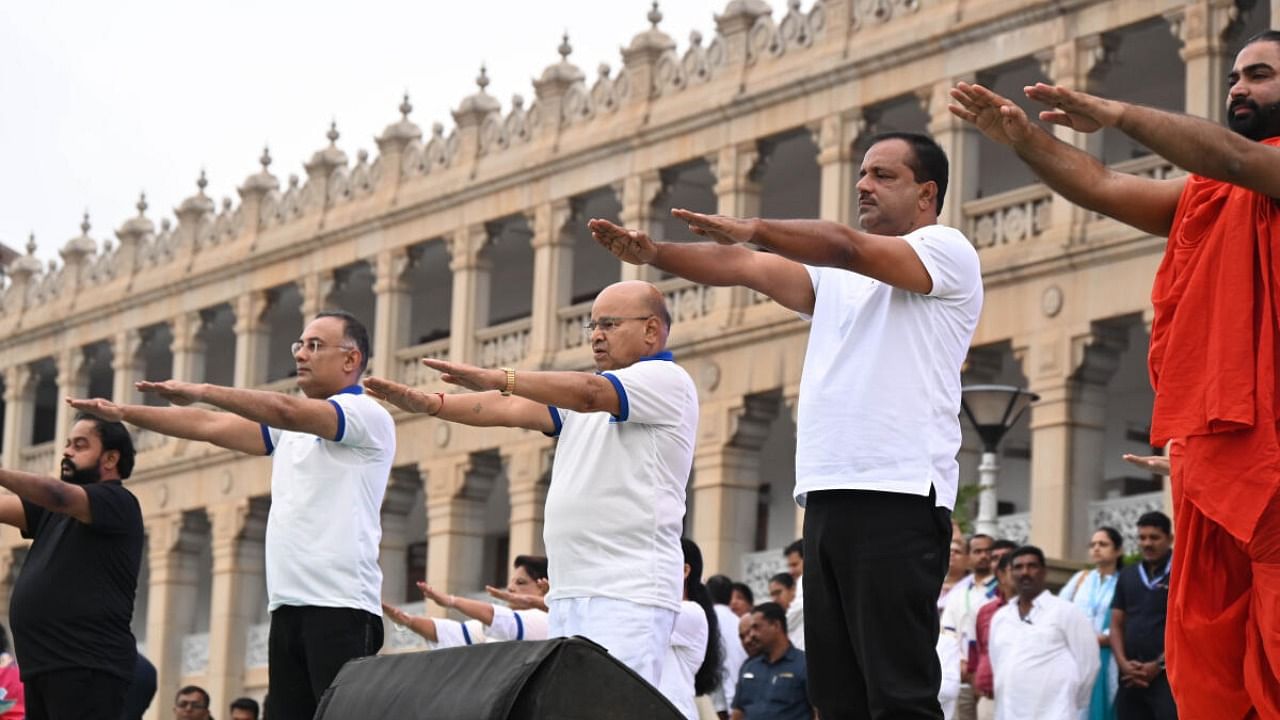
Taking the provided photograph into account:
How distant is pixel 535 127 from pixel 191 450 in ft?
32.1

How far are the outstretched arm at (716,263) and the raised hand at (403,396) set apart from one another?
1.29 m

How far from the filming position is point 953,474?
263 inches

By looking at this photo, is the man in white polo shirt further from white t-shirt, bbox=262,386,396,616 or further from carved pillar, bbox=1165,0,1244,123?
carved pillar, bbox=1165,0,1244,123

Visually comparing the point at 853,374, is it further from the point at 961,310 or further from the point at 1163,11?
the point at 1163,11

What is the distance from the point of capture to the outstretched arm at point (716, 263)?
5996mm

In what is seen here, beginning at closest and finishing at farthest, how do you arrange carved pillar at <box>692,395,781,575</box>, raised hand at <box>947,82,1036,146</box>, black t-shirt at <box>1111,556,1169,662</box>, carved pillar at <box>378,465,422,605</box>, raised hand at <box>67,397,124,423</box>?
raised hand at <box>947,82,1036,146</box> < raised hand at <box>67,397,124,423</box> < black t-shirt at <box>1111,556,1169,662</box> < carved pillar at <box>692,395,781,575</box> < carved pillar at <box>378,465,422,605</box>

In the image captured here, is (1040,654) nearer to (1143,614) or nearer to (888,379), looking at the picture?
(1143,614)

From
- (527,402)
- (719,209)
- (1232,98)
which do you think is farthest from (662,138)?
(1232,98)

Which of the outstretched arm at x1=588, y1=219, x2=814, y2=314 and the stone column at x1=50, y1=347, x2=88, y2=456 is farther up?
the stone column at x1=50, y1=347, x2=88, y2=456

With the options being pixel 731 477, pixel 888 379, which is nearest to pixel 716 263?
pixel 888 379

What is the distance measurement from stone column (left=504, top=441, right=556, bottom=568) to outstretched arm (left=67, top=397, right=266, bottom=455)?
25.0 meters

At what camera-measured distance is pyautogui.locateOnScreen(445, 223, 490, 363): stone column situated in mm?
36344

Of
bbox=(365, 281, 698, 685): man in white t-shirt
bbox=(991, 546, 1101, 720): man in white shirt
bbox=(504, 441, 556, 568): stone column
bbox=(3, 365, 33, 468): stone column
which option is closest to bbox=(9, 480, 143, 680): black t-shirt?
bbox=(365, 281, 698, 685): man in white t-shirt

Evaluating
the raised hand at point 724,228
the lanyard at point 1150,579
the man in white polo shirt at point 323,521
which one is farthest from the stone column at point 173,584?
the raised hand at point 724,228
